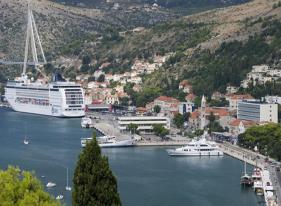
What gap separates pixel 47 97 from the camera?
52.6 m

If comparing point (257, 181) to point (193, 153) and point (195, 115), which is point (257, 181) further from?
point (195, 115)

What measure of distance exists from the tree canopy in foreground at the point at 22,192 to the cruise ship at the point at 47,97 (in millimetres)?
39921

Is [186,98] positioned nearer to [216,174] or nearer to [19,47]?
[216,174]

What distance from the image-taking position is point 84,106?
50.2m

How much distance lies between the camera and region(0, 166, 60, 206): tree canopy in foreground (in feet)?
29.8

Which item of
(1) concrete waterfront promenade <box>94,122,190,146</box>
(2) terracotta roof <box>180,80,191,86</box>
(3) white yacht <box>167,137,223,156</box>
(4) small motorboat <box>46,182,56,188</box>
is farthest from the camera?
(2) terracotta roof <box>180,80,191,86</box>

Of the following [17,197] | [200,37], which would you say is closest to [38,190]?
[17,197]

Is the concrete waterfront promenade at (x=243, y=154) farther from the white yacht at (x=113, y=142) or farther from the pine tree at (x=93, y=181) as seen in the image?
the pine tree at (x=93, y=181)

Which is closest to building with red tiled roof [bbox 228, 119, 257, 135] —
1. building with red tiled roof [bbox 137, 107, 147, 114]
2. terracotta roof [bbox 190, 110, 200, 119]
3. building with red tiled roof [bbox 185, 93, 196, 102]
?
terracotta roof [bbox 190, 110, 200, 119]

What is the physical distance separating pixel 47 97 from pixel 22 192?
43500mm

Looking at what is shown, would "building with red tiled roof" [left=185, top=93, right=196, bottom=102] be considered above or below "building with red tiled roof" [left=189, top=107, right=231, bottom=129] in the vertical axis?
above

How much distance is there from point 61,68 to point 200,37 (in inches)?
450

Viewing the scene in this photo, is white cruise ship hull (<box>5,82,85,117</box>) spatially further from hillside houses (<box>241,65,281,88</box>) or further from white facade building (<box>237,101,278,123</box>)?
white facade building (<box>237,101,278,123</box>)

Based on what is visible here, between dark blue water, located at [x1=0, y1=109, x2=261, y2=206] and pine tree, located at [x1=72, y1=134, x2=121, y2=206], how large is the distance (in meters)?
11.1
